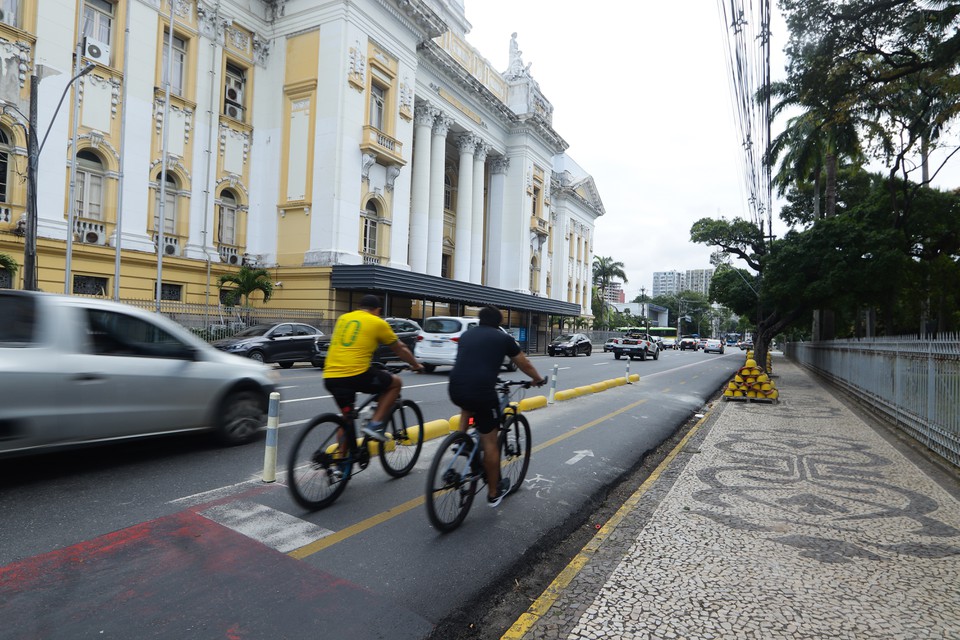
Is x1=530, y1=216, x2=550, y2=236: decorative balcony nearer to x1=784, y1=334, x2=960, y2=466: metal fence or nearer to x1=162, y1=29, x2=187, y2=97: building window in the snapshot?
x1=162, y1=29, x2=187, y2=97: building window

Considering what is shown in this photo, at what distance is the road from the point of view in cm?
313

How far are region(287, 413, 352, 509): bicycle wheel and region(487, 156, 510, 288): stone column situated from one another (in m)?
38.4

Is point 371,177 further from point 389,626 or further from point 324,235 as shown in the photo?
point 389,626

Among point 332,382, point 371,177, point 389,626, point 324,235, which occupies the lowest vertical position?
point 389,626

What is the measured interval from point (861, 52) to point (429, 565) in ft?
39.6

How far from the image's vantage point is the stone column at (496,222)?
42.8 meters

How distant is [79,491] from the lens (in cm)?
484

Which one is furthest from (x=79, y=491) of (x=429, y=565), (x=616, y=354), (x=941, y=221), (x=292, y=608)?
(x=616, y=354)

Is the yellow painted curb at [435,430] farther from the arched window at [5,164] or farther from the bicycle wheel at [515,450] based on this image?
the arched window at [5,164]

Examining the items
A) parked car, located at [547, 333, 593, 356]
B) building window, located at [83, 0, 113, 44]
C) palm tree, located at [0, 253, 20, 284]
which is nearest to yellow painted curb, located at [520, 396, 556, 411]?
palm tree, located at [0, 253, 20, 284]

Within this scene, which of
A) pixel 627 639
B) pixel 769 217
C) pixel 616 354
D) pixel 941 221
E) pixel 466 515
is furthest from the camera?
pixel 616 354

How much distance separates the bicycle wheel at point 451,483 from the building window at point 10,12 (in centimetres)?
2226

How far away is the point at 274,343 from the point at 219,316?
266 inches

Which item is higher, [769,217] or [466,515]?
[769,217]
